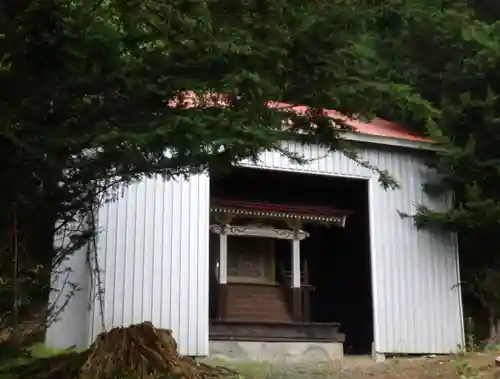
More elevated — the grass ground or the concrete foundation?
the concrete foundation

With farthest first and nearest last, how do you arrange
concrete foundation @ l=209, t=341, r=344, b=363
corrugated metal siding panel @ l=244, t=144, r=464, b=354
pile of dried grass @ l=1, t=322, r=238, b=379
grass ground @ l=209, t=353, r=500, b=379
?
1. corrugated metal siding panel @ l=244, t=144, r=464, b=354
2. concrete foundation @ l=209, t=341, r=344, b=363
3. grass ground @ l=209, t=353, r=500, b=379
4. pile of dried grass @ l=1, t=322, r=238, b=379

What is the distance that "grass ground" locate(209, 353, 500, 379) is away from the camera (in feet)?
28.3

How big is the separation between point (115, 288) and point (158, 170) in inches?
161

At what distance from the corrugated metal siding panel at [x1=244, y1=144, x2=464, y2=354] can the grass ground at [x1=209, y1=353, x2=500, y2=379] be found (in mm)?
1548

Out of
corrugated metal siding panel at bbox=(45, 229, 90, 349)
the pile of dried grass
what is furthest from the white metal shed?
the pile of dried grass

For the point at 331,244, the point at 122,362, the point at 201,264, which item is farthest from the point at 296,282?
the point at 122,362

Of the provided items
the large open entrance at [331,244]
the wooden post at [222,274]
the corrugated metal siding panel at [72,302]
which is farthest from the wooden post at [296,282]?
the corrugated metal siding panel at [72,302]

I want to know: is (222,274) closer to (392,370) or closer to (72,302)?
(72,302)

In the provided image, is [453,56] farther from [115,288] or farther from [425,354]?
[115,288]

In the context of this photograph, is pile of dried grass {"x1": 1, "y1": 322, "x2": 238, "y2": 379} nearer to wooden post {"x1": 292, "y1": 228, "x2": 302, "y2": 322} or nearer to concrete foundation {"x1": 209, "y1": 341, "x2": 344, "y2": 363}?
concrete foundation {"x1": 209, "y1": 341, "x2": 344, "y2": 363}

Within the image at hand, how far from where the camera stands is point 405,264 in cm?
1216

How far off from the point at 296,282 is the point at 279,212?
4.15 feet

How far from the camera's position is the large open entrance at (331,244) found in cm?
1313

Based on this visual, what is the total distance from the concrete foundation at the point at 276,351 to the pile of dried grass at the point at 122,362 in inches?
137
